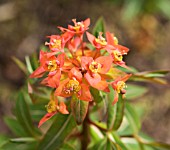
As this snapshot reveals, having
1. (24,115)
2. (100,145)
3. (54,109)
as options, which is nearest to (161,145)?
(100,145)

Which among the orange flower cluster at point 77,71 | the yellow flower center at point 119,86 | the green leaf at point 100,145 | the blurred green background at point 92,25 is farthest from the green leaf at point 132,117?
the blurred green background at point 92,25

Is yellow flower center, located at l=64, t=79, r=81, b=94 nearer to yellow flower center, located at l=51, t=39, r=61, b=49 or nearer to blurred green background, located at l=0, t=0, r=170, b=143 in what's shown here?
yellow flower center, located at l=51, t=39, r=61, b=49

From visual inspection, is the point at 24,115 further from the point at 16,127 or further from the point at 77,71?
the point at 77,71

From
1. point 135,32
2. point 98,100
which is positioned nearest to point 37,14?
point 135,32

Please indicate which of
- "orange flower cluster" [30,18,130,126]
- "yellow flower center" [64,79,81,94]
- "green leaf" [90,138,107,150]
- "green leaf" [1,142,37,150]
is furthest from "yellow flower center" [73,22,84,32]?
"green leaf" [1,142,37,150]

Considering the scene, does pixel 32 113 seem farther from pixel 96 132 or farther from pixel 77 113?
pixel 77 113

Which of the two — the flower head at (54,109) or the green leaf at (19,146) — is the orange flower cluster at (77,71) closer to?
the flower head at (54,109)
